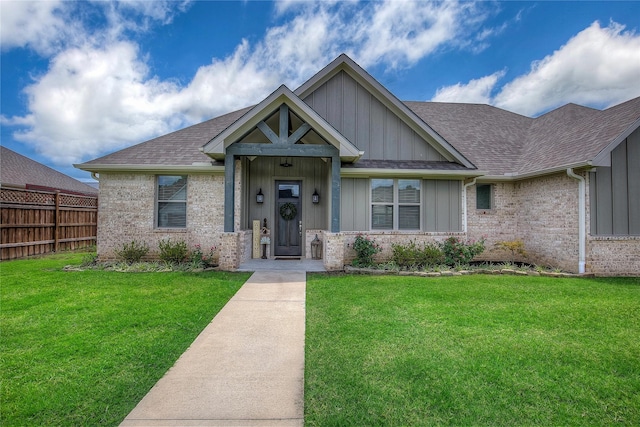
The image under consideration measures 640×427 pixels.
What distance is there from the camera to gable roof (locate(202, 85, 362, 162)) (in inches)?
317

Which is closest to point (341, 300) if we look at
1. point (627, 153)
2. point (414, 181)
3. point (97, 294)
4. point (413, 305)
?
point (413, 305)

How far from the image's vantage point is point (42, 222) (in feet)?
37.4

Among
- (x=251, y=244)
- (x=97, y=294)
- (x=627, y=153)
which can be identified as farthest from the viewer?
(x=251, y=244)

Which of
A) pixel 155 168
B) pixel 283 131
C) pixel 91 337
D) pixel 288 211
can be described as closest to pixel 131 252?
pixel 155 168

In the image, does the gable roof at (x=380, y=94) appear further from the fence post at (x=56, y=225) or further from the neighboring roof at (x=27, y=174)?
the neighboring roof at (x=27, y=174)

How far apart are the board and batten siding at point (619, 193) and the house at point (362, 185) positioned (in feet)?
0.10

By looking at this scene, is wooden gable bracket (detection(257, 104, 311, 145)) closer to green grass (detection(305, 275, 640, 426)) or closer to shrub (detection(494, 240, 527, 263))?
green grass (detection(305, 275, 640, 426))

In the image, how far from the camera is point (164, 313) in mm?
4965

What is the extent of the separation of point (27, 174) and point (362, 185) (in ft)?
61.9

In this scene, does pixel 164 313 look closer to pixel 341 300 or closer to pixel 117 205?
pixel 341 300

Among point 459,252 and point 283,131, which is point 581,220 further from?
point 283,131

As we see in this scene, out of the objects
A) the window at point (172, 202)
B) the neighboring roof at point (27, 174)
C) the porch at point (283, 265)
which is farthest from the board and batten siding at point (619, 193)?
the neighboring roof at point (27, 174)

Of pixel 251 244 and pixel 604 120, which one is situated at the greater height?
pixel 604 120

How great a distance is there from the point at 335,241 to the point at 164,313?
4.78m
